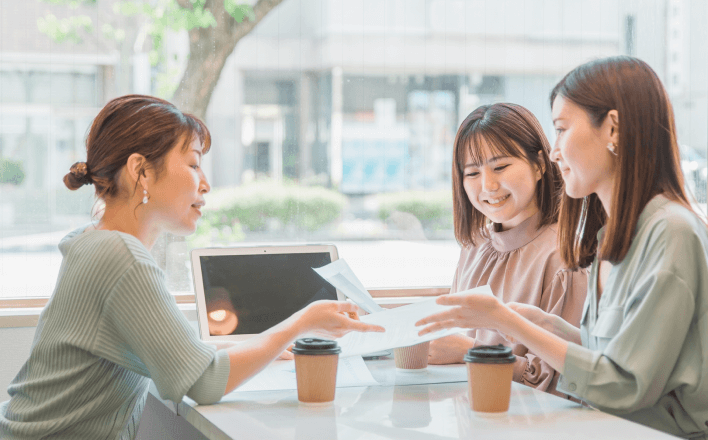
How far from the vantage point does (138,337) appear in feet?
4.05

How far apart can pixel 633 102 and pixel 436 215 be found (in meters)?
1.48

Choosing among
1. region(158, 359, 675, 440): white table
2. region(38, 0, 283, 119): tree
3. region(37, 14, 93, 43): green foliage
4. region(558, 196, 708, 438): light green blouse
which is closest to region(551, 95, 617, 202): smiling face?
region(558, 196, 708, 438): light green blouse

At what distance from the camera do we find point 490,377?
1201 mm

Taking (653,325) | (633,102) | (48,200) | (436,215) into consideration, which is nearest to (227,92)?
(48,200)

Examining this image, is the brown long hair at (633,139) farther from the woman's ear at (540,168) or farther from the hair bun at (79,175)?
the hair bun at (79,175)

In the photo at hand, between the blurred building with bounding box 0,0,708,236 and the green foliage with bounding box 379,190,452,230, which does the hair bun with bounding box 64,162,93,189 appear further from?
the green foliage with bounding box 379,190,452,230

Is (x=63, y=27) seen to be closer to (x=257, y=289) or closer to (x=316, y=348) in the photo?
(x=257, y=289)

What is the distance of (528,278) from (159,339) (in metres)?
1.07

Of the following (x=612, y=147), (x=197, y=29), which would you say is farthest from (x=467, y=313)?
(x=197, y=29)

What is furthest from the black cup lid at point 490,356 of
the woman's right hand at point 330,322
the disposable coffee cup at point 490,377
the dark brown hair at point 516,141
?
the dark brown hair at point 516,141

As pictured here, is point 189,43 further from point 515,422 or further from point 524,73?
point 515,422

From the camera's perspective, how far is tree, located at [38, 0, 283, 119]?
8.15ft

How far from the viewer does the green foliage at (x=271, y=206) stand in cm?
256

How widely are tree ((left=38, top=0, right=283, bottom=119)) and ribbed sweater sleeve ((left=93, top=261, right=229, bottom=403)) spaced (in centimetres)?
137
